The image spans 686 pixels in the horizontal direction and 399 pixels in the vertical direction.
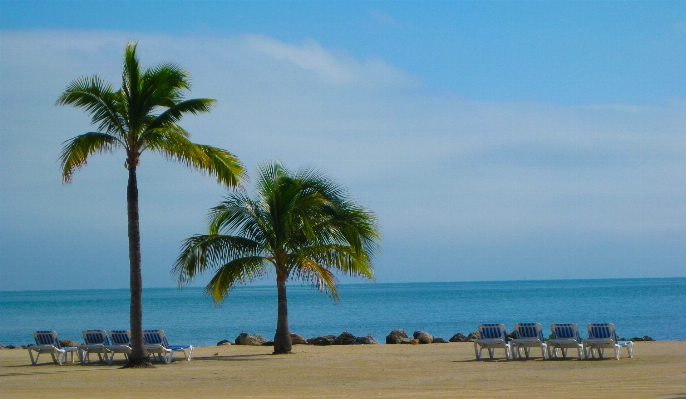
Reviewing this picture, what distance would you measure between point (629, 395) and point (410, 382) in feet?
13.0

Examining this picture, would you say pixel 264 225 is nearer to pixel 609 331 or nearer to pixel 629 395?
pixel 609 331

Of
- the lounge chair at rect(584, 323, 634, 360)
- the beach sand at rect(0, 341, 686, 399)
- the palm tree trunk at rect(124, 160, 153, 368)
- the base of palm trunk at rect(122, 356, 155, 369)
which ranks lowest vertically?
the beach sand at rect(0, 341, 686, 399)

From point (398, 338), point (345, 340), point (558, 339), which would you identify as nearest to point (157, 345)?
point (558, 339)

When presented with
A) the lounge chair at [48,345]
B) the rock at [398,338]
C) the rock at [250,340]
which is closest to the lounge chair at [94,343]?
the lounge chair at [48,345]

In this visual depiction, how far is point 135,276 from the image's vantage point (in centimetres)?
1917

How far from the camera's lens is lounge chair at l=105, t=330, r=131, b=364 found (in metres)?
20.1

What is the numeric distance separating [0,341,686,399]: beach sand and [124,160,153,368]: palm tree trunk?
581mm

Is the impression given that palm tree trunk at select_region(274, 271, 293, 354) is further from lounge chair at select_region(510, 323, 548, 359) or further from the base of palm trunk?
lounge chair at select_region(510, 323, 548, 359)

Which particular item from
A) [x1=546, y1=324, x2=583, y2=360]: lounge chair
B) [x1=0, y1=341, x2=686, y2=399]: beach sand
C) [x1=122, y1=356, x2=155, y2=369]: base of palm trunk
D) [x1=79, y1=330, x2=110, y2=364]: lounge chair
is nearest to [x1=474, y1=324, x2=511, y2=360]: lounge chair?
[x1=0, y1=341, x2=686, y2=399]: beach sand

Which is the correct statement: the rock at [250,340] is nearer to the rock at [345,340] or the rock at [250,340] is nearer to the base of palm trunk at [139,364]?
the rock at [345,340]

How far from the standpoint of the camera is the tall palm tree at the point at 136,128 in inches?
738

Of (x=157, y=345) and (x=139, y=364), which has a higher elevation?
(x=157, y=345)

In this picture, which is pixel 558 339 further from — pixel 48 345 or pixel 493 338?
pixel 48 345

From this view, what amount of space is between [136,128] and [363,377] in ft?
23.6
